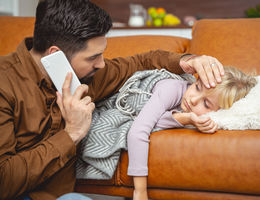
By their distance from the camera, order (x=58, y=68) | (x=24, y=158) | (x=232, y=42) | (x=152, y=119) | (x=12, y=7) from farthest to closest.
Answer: (x=12, y=7) → (x=232, y=42) → (x=152, y=119) → (x=58, y=68) → (x=24, y=158)

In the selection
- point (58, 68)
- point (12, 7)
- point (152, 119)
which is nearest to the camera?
point (58, 68)

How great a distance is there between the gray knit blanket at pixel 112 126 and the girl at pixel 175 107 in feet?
0.16

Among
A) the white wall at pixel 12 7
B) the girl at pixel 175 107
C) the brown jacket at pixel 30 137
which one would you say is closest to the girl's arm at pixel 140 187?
the girl at pixel 175 107

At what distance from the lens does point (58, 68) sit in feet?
3.20

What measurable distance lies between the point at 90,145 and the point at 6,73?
0.38 meters

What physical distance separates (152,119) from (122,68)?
1.15ft

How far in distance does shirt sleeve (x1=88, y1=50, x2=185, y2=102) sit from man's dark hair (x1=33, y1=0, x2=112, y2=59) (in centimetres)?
23

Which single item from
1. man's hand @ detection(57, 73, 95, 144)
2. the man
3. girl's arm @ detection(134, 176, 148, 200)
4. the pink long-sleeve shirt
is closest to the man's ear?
the man

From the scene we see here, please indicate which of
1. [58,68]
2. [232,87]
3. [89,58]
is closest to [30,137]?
[58,68]

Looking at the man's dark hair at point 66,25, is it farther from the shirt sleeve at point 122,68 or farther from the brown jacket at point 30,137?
the shirt sleeve at point 122,68

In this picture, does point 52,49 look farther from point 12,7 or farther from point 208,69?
point 12,7

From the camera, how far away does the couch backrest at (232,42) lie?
1.52 m

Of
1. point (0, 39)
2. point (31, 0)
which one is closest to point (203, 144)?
point (0, 39)

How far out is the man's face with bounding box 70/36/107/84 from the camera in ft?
3.45
